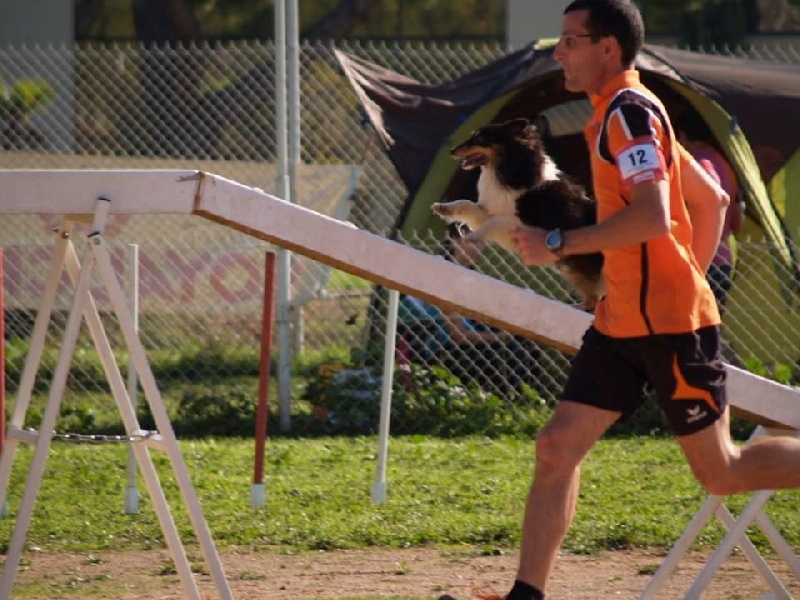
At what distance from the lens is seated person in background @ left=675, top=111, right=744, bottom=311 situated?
818 centimetres

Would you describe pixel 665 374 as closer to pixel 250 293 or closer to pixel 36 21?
pixel 250 293

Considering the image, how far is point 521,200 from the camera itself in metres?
5.02

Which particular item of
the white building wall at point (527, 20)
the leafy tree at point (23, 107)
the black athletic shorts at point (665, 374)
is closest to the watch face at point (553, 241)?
the black athletic shorts at point (665, 374)

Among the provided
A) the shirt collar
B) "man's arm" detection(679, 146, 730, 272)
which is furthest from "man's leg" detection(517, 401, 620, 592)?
the shirt collar

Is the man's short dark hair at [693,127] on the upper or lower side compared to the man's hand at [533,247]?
upper

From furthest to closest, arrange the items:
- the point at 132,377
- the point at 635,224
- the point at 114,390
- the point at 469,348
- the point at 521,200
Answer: the point at 469,348, the point at 132,377, the point at 521,200, the point at 114,390, the point at 635,224

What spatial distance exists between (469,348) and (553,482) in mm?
5056

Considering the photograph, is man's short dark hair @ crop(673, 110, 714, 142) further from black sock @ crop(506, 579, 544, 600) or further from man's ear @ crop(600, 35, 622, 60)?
black sock @ crop(506, 579, 544, 600)

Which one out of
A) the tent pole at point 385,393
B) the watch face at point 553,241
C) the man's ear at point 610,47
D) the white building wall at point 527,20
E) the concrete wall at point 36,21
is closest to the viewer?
the watch face at point 553,241

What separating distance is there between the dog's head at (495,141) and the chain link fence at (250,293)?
8.77 feet

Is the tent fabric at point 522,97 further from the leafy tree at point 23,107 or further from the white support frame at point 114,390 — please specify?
the white support frame at point 114,390

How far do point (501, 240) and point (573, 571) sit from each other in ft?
4.31

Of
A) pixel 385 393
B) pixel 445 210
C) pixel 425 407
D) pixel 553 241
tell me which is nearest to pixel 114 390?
pixel 553 241

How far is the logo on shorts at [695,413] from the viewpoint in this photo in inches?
138
